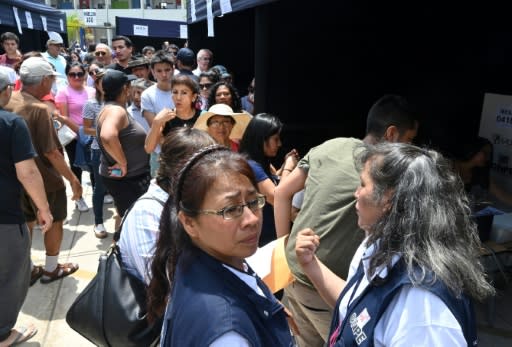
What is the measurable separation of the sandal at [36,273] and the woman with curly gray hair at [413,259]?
3140 millimetres

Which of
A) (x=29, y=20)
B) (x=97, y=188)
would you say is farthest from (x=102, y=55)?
(x=29, y=20)

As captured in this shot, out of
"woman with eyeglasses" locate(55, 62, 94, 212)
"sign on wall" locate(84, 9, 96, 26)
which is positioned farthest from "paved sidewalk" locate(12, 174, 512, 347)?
"sign on wall" locate(84, 9, 96, 26)

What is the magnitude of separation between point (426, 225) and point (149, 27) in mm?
12939

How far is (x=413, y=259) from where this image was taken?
1078 mm

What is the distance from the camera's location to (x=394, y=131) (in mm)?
1979

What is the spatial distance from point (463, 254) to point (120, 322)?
1.25 metres

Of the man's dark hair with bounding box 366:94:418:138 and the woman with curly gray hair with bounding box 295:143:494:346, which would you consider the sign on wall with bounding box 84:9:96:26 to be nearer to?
the man's dark hair with bounding box 366:94:418:138

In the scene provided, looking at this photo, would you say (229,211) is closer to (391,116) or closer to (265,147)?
(391,116)

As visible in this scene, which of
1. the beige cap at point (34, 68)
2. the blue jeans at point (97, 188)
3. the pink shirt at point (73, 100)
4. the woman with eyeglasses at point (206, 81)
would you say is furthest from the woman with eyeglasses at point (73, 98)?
the beige cap at point (34, 68)

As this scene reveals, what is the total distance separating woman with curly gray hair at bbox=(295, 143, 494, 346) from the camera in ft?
3.36

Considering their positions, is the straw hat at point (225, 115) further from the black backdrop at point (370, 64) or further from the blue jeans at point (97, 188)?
the blue jeans at point (97, 188)

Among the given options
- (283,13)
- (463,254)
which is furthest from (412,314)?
(283,13)

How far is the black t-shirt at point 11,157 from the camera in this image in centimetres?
237

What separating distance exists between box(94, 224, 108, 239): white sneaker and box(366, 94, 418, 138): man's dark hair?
3.39 m
